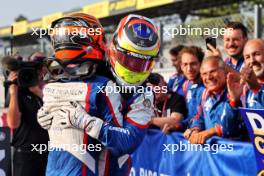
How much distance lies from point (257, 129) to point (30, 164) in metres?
2.29

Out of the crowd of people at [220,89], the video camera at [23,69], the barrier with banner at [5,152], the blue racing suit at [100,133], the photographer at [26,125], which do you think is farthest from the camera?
the barrier with banner at [5,152]

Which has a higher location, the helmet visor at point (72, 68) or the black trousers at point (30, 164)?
the helmet visor at point (72, 68)

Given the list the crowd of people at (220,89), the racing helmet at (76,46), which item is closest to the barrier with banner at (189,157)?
the crowd of people at (220,89)

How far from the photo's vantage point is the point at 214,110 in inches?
179

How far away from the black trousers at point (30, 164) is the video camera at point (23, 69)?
0.68 m

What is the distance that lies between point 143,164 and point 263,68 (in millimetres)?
1777

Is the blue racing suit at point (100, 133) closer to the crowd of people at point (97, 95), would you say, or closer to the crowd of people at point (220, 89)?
the crowd of people at point (97, 95)

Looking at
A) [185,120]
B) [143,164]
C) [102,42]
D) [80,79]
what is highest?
[102,42]

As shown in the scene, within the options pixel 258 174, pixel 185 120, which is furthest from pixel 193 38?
pixel 258 174

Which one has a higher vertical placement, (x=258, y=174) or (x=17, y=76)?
(x=17, y=76)

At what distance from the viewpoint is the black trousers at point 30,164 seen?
16.1ft

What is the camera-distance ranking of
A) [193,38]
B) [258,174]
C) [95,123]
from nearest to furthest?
[95,123], [258,174], [193,38]

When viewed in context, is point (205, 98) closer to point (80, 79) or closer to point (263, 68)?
point (263, 68)

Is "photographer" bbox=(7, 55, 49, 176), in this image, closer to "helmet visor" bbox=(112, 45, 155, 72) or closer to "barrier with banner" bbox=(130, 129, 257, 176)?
"barrier with banner" bbox=(130, 129, 257, 176)
